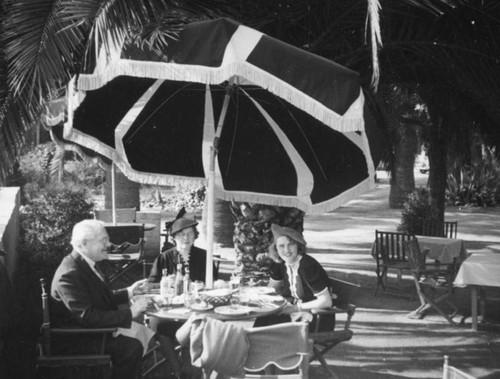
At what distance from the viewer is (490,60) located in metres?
6.96

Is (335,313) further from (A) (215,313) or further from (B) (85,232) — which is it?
(B) (85,232)

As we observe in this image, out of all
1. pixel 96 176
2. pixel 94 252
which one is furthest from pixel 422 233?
pixel 96 176

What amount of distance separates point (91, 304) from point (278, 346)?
1.47 metres

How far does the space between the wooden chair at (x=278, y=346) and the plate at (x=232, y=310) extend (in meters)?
0.94

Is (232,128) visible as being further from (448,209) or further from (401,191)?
(448,209)

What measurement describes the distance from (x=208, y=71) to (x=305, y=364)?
183 cm

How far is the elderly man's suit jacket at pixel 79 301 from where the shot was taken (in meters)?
4.48

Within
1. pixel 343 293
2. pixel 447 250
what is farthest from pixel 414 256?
pixel 343 293

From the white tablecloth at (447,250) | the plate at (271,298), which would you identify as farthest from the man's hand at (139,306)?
the white tablecloth at (447,250)

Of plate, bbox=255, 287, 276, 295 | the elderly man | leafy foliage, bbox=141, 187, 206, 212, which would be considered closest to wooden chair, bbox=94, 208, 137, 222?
plate, bbox=255, 287, 276, 295

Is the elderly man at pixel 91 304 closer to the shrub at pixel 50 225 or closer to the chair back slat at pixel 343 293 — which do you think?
the chair back slat at pixel 343 293

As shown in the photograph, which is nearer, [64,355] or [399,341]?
[64,355]

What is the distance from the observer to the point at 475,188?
89.1 feet

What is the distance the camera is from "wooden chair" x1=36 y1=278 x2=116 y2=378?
4.45 m
